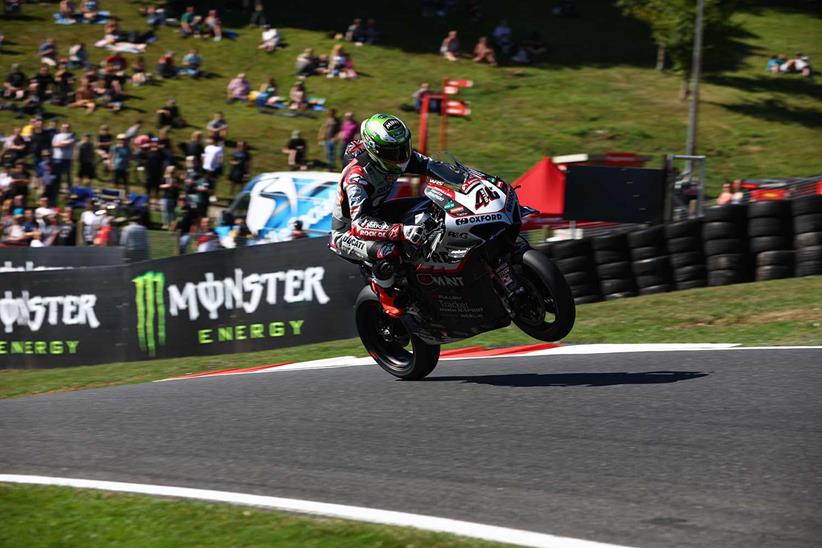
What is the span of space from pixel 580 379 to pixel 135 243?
8.39 m

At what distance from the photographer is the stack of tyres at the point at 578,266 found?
38.7ft

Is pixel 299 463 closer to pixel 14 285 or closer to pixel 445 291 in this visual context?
pixel 445 291

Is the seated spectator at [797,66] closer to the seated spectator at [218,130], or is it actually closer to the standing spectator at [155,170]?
the seated spectator at [218,130]

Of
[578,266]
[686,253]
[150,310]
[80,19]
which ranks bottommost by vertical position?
[150,310]

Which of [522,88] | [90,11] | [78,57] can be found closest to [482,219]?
[78,57]

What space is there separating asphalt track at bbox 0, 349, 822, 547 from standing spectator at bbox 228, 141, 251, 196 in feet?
45.3

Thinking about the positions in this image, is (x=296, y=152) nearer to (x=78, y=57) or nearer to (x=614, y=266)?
(x=78, y=57)

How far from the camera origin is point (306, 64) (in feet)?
95.8

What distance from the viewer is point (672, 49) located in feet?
97.0

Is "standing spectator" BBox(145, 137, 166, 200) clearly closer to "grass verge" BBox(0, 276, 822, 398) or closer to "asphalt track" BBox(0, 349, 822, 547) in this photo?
"grass verge" BBox(0, 276, 822, 398)

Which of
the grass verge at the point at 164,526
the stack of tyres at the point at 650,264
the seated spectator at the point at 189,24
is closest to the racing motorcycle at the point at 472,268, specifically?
the grass verge at the point at 164,526

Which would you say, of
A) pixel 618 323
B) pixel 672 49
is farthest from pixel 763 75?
pixel 618 323

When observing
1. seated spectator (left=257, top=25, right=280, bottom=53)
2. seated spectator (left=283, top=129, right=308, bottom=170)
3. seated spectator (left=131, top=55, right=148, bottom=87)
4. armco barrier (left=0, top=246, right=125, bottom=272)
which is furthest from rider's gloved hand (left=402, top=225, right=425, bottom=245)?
seated spectator (left=257, top=25, right=280, bottom=53)

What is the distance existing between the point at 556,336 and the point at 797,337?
9.95 feet
